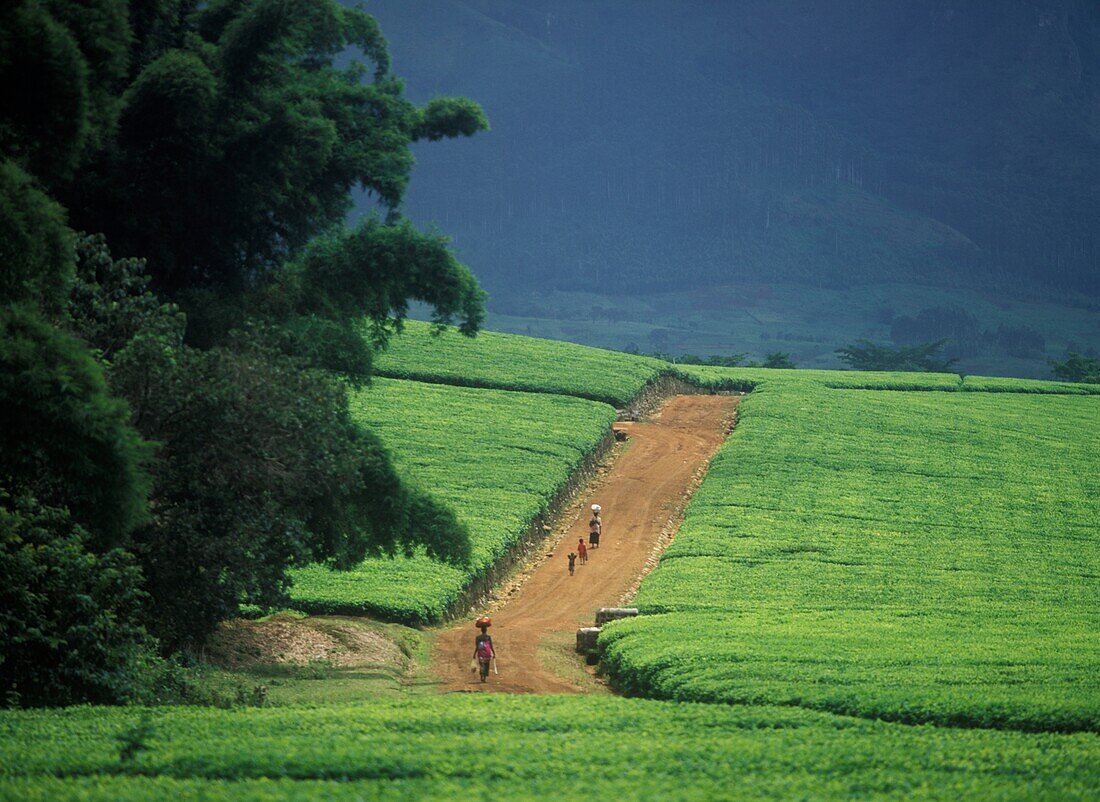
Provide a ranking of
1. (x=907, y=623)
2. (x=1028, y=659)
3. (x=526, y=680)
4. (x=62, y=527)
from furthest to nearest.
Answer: (x=907, y=623), (x=526, y=680), (x=1028, y=659), (x=62, y=527)

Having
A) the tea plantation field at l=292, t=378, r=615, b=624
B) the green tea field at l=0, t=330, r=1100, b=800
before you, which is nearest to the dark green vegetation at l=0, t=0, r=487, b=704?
the green tea field at l=0, t=330, r=1100, b=800

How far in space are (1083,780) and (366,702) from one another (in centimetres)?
1152

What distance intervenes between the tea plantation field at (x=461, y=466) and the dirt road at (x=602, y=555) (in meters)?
1.46

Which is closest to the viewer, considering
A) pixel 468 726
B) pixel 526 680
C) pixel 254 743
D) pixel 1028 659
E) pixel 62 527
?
pixel 254 743

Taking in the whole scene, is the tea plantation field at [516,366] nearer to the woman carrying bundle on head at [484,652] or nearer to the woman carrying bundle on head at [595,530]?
the woman carrying bundle on head at [595,530]

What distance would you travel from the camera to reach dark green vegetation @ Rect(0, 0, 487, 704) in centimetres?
1578

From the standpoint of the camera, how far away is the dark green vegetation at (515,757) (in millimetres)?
14125

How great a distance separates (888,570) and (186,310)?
880 inches

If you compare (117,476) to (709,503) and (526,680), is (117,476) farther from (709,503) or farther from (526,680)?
(709,503)

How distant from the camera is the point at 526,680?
25609mm

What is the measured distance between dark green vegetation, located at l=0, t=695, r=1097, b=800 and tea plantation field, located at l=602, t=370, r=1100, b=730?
2882mm

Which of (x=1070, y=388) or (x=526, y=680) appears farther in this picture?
(x=1070, y=388)

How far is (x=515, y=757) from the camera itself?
Answer: 50.7 feet

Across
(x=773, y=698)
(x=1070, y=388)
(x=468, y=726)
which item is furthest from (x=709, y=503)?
(x=1070, y=388)
